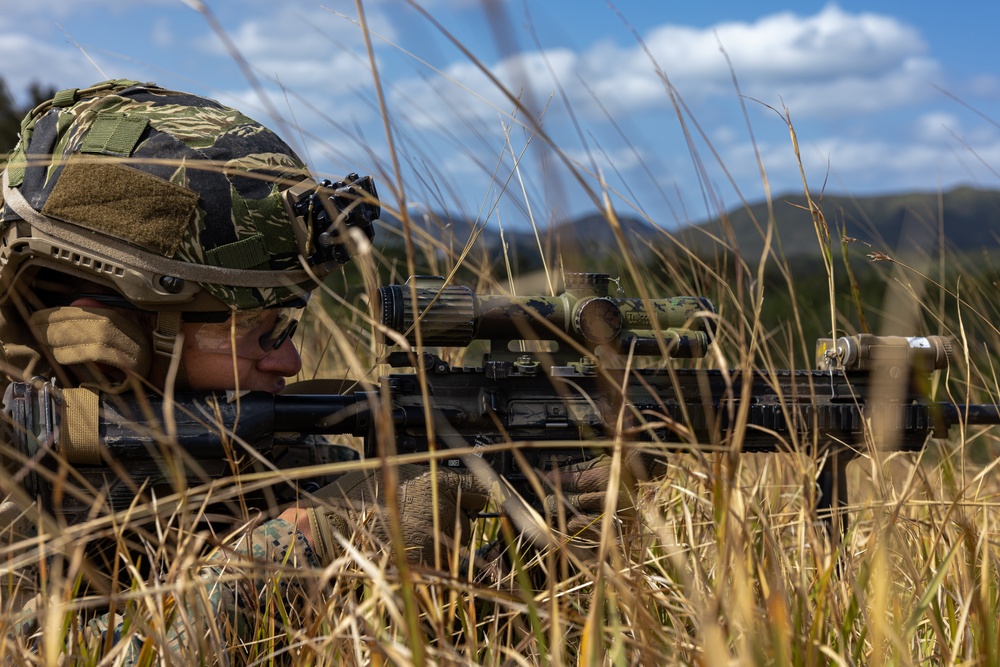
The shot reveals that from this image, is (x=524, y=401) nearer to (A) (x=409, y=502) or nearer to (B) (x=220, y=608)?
(A) (x=409, y=502)

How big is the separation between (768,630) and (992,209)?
396cm

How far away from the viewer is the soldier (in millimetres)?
2809

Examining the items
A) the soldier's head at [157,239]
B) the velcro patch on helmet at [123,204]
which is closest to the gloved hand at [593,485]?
the soldier's head at [157,239]

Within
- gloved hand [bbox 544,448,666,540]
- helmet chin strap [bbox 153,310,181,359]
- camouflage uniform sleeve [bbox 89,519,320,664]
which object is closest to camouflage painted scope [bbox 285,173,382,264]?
helmet chin strap [bbox 153,310,181,359]

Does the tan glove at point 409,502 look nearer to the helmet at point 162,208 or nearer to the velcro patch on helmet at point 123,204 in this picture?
the helmet at point 162,208

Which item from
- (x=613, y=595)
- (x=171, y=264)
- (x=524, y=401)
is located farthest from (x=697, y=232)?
(x=613, y=595)

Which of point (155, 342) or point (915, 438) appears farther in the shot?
point (915, 438)

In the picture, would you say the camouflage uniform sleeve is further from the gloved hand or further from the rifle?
the gloved hand

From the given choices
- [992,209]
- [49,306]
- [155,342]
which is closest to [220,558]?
[155,342]

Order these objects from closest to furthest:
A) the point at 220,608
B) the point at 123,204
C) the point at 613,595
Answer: the point at 613,595, the point at 220,608, the point at 123,204

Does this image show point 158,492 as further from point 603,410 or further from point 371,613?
point 603,410

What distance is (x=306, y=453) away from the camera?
3.62m

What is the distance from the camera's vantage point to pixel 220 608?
7.90ft

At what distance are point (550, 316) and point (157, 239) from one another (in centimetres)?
122
